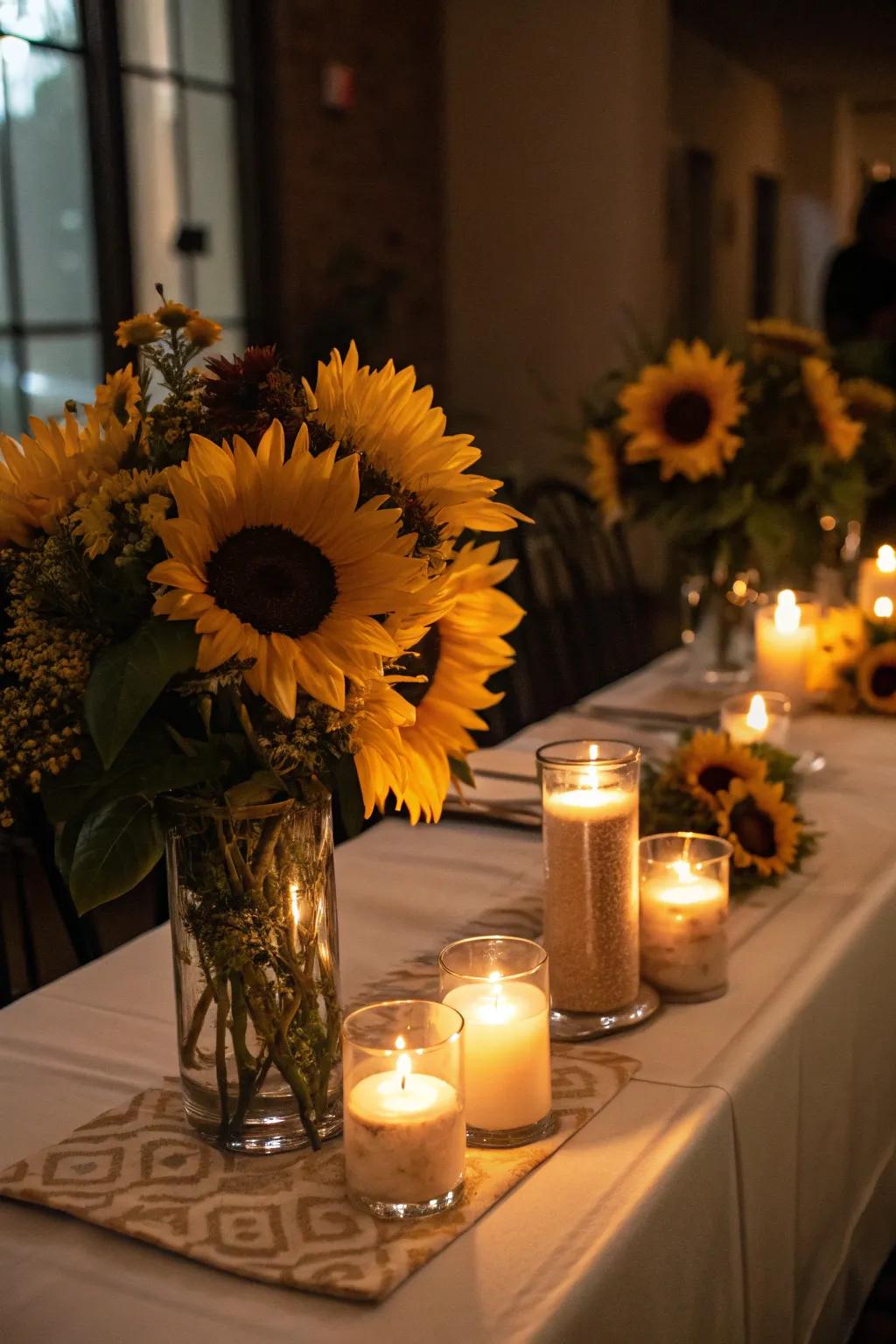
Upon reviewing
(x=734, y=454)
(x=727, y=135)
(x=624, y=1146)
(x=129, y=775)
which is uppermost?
(x=727, y=135)

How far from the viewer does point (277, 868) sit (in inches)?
32.2

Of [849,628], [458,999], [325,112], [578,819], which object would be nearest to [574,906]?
[578,819]

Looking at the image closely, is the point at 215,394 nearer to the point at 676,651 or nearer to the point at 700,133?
the point at 676,651

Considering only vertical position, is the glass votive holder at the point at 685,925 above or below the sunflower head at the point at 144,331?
below

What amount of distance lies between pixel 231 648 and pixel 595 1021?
43 cm

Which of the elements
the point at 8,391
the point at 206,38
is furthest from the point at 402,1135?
the point at 206,38

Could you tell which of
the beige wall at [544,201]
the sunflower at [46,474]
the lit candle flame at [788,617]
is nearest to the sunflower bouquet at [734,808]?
the lit candle flame at [788,617]

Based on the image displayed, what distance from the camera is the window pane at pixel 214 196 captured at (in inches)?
171

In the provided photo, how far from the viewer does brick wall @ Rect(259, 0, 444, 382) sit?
4488 millimetres

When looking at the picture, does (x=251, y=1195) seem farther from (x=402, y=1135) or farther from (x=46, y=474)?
(x=46, y=474)

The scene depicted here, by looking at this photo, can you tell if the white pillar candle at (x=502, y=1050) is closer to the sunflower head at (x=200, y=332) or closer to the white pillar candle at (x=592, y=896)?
the white pillar candle at (x=592, y=896)

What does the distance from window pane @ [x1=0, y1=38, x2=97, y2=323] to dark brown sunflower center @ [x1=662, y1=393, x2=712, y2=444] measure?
241cm

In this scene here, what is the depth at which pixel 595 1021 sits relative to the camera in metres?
1.01

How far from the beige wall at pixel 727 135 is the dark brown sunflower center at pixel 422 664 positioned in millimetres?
6698
